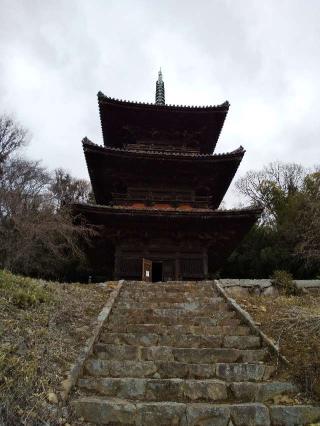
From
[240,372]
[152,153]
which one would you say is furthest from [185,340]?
[152,153]

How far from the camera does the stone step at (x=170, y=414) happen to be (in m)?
4.82

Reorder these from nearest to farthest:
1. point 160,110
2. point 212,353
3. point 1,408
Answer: point 1,408, point 212,353, point 160,110

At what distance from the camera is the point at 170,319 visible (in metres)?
7.96

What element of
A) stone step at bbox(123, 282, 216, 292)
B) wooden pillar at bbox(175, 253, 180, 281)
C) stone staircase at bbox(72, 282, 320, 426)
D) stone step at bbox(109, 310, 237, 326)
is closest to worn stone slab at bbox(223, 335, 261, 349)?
stone staircase at bbox(72, 282, 320, 426)

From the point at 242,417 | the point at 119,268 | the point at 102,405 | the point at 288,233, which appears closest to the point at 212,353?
the point at 242,417

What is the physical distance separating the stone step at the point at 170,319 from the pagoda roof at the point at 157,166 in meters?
9.70

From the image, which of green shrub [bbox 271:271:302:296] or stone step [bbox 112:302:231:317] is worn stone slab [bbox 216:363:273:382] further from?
green shrub [bbox 271:271:302:296]

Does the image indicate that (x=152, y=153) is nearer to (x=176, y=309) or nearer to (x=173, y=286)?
(x=173, y=286)

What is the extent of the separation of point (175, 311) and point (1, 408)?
4.70 m

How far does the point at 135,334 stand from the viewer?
699cm

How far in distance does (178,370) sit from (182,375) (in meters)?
0.09

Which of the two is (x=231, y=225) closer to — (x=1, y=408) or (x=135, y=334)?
(x=135, y=334)

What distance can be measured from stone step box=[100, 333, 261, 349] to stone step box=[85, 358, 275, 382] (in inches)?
31.1

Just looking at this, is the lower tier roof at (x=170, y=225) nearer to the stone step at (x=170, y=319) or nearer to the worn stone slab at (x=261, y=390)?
the stone step at (x=170, y=319)
